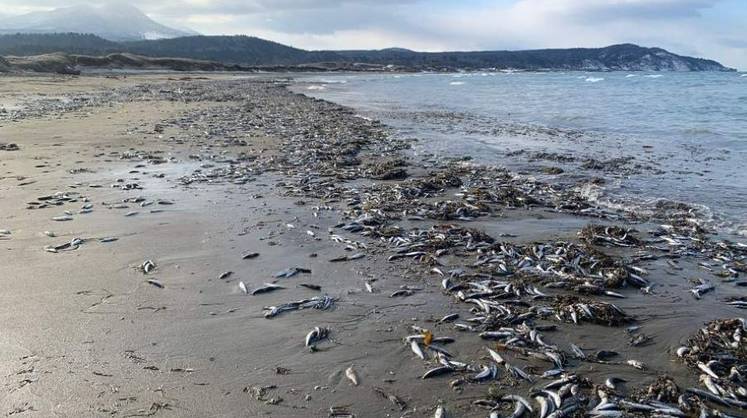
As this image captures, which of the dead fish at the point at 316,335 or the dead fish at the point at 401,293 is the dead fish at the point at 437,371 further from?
the dead fish at the point at 401,293

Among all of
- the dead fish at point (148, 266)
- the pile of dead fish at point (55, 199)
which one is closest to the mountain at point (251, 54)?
the pile of dead fish at point (55, 199)

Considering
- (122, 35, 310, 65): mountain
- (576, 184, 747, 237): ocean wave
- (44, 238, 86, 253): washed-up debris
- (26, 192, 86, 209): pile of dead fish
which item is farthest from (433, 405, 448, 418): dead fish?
(122, 35, 310, 65): mountain

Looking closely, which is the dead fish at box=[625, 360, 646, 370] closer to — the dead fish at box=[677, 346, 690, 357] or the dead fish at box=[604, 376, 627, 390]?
the dead fish at box=[604, 376, 627, 390]

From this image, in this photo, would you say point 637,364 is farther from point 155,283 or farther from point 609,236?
point 155,283

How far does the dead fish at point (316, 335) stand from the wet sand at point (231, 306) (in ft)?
0.30

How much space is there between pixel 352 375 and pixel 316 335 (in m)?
0.88

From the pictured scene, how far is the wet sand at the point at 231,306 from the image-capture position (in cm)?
496

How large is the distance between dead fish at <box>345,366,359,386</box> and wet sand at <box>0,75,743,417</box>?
3.1 inches

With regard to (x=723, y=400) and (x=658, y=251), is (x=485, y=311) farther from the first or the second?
(x=658, y=251)

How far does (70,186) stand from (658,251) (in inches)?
478

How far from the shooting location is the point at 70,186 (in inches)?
478

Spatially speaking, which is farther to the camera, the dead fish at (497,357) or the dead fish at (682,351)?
the dead fish at (682,351)

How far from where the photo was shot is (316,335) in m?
6.02

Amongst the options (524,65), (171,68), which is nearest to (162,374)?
(171,68)
